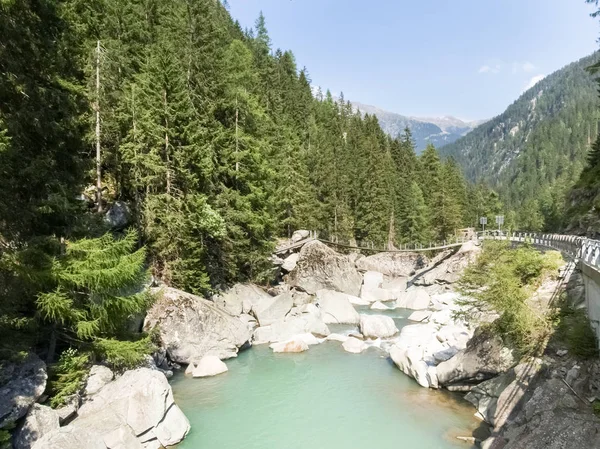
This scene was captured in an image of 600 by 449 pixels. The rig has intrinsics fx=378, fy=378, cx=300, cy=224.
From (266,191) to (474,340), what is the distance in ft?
53.4

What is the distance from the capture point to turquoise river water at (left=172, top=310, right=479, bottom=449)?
10828mm

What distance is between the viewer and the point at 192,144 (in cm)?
1873

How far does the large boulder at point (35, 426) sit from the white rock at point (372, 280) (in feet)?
86.5

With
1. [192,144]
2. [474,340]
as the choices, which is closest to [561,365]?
[474,340]

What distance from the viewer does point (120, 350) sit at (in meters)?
10.6

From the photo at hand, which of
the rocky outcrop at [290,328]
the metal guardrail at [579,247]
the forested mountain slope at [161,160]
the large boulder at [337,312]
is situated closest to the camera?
the forested mountain slope at [161,160]

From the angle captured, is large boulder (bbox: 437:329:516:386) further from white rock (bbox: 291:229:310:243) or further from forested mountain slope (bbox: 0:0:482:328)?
white rock (bbox: 291:229:310:243)

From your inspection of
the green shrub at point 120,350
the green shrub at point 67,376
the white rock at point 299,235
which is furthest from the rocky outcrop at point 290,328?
the white rock at point 299,235

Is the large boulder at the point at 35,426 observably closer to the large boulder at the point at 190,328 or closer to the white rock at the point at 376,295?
the large boulder at the point at 190,328

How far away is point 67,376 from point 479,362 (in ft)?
40.5

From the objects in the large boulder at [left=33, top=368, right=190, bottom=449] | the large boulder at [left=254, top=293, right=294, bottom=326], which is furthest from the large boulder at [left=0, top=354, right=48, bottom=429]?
the large boulder at [left=254, top=293, right=294, bottom=326]

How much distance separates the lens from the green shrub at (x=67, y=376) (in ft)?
30.8

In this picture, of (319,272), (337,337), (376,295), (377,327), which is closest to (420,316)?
(377,327)

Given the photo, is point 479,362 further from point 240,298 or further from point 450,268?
point 450,268
